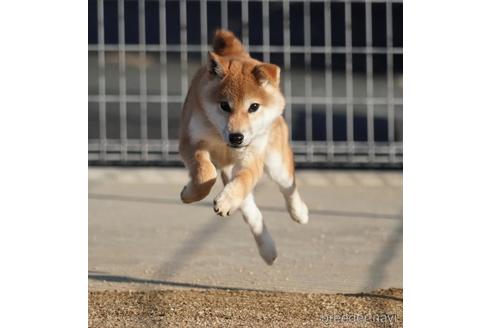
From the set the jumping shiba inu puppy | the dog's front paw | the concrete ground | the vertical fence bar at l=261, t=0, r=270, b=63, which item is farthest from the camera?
the vertical fence bar at l=261, t=0, r=270, b=63

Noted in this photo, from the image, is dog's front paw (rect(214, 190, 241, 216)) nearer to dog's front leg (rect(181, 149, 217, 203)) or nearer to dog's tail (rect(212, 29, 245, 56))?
dog's front leg (rect(181, 149, 217, 203))

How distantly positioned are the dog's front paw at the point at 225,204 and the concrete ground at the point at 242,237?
910 millimetres

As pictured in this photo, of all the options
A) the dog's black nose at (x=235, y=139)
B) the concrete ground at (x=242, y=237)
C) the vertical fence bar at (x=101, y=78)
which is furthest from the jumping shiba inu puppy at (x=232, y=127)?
the vertical fence bar at (x=101, y=78)

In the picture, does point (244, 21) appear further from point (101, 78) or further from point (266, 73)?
point (266, 73)

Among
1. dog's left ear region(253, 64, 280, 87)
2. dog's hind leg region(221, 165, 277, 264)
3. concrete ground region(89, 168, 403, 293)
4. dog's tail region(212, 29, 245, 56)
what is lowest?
concrete ground region(89, 168, 403, 293)

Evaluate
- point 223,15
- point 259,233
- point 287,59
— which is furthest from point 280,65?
point 259,233

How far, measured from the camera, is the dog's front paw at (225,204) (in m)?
2.85

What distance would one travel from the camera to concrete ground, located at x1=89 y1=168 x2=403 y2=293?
13.0 feet

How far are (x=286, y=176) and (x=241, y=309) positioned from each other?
444 mm

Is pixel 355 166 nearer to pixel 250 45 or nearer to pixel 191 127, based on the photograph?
pixel 250 45

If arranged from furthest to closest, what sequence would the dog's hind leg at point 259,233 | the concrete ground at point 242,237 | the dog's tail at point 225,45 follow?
the concrete ground at point 242,237 < the dog's hind leg at point 259,233 < the dog's tail at point 225,45

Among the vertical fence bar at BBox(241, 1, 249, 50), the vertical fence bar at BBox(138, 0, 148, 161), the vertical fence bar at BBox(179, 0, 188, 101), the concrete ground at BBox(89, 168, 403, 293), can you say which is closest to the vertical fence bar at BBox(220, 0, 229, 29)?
the vertical fence bar at BBox(241, 1, 249, 50)

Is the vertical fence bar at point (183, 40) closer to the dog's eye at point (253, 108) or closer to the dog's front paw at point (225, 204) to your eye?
the dog's eye at point (253, 108)

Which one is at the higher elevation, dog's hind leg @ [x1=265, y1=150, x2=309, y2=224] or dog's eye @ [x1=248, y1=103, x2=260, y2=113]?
dog's eye @ [x1=248, y1=103, x2=260, y2=113]
